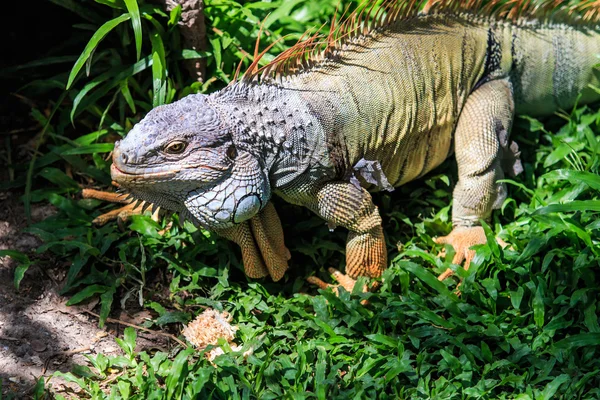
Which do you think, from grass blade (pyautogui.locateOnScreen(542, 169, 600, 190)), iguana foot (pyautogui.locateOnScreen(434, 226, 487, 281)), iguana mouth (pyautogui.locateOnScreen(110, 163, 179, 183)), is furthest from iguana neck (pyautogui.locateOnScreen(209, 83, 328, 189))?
grass blade (pyautogui.locateOnScreen(542, 169, 600, 190))

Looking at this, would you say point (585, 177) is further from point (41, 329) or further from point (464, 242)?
point (41, 329)

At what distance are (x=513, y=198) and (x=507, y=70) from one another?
2.54 ft

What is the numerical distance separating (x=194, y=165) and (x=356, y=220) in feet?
3.12

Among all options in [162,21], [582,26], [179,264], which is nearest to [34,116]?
[162,21]

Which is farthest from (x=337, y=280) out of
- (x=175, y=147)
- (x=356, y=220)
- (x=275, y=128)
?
(x=175, y=147)

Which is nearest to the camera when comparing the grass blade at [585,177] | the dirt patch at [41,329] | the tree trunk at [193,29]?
the dirt patch at [41,329]

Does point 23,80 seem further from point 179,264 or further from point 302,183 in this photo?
point 302,183

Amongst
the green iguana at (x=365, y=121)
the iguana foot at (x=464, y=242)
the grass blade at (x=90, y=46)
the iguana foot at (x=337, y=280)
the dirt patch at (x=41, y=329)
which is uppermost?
the grass blade at (x=90, y=46)

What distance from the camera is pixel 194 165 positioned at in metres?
3.51

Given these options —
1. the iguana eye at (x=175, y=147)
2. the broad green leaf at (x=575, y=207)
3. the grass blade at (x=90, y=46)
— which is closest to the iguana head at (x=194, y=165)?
the iguana eye at (x=175, y=147)

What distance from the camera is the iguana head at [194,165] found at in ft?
11.5

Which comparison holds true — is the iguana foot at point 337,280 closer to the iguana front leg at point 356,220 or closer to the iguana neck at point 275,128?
the iguana front leg at point 356,220

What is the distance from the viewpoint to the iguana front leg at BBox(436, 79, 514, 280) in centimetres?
423

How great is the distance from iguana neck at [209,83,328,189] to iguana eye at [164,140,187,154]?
25 cm
